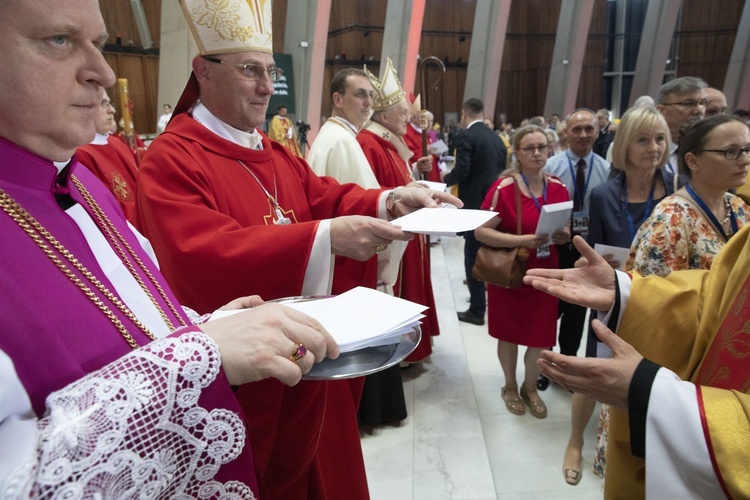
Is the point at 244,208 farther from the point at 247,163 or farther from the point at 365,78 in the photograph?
the point at 365,78

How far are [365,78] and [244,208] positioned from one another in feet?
7.71

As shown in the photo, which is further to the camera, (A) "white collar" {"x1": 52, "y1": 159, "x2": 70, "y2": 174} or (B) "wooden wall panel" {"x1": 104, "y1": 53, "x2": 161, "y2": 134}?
(B) "wooden wall panel" {"x1": 104, "y1": 53, "x2": 161, "y2": 134}

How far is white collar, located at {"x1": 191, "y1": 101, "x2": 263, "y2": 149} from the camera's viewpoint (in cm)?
183

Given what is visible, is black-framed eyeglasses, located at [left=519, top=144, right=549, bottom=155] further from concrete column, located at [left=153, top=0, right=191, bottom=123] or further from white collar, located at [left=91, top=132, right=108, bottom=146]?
concrete column, located at [left=153, top=0, right=191, bottom=123]

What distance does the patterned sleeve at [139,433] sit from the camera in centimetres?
62

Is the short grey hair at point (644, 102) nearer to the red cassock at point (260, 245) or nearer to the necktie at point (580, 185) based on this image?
the necktie at point (580, 185)

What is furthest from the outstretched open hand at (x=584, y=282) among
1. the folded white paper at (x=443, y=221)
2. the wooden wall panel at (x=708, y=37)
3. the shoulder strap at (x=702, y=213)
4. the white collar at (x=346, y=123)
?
the wooden wall panel at (x=708, y=37)

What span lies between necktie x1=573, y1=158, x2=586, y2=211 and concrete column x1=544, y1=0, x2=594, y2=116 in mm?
14331

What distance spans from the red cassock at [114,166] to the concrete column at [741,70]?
1644 cm

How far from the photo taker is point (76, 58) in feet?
2.57

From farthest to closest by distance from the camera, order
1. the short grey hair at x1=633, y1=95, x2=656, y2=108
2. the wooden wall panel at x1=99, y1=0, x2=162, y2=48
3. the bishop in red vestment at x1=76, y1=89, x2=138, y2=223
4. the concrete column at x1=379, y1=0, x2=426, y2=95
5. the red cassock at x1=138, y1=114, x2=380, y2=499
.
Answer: the concrete column at x1=379, y1=0, x2=426, y2=95, the wooden wall panel at x1=99, y1=0, x2=162, y2=48, the bishop in red vestment at x1=76, y1=89, x2=138, y2=223, the short grey hair at x1=633, y1=95, x2=656, y2=108, the red cassock at x1=138, y1=114, x2=380, y2=499

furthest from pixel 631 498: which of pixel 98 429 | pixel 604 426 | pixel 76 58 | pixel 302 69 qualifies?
pixel 302 69


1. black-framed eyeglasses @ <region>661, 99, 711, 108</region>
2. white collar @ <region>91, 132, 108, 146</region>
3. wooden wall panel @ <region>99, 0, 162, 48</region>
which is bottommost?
white collar @ <region>91, 132, 108, 146</region>

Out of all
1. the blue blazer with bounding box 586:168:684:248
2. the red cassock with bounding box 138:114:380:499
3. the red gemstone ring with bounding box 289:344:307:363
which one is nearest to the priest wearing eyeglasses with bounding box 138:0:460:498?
the red cassock with bounding box 138:114:380:499
